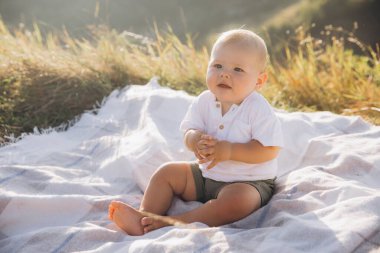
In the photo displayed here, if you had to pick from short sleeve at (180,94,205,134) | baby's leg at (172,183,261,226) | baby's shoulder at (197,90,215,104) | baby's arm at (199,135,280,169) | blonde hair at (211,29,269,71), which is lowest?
baby's leg at (172,183,261,226)

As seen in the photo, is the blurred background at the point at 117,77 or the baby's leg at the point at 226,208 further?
the blurred background at the point at 117,77

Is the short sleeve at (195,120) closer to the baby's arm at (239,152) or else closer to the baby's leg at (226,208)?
the baby's arm at (239,152)

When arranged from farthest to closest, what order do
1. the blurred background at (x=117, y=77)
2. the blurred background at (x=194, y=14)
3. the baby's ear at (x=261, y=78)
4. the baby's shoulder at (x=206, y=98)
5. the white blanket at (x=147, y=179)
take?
the blurred background at (x=194, y=14) < the blurred background at (x=117, y=77) < the baby's shoulder at (x=206, y=98) < the baby's ear at (x=261, y=78) < the white blanket at (x=147, y=179)

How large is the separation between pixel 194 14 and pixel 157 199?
14.6m

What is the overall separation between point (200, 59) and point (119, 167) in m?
2.20

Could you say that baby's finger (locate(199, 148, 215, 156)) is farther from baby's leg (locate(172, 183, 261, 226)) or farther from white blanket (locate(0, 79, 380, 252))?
white blanket (locate(0, 79, 380, 252))

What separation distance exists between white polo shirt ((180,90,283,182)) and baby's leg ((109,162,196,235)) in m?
0.11

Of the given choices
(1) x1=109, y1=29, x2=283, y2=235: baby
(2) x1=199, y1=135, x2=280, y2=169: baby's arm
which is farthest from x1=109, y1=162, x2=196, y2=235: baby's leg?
(2) x1=199, y1=135, x2=280, y2=169: baby's arm

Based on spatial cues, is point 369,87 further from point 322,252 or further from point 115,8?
point 115,8

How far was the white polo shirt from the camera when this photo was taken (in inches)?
89.7

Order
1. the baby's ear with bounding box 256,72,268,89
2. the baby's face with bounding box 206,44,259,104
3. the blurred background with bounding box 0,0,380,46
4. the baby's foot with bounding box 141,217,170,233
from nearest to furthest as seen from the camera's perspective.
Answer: the baby's foot with bounding box 141,217,170,233 → the baby's face with bounding box 206,44,259,104 → the baby's ear with bounding box 256,72,268,89 → the blurred background with bounding box 0,0,380,46

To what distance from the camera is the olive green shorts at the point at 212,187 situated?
2295 millimetres

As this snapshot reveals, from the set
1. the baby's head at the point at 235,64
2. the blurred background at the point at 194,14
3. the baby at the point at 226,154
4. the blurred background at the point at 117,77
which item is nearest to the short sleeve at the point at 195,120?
the baby at the point at 226,154

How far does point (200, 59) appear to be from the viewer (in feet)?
16.0
